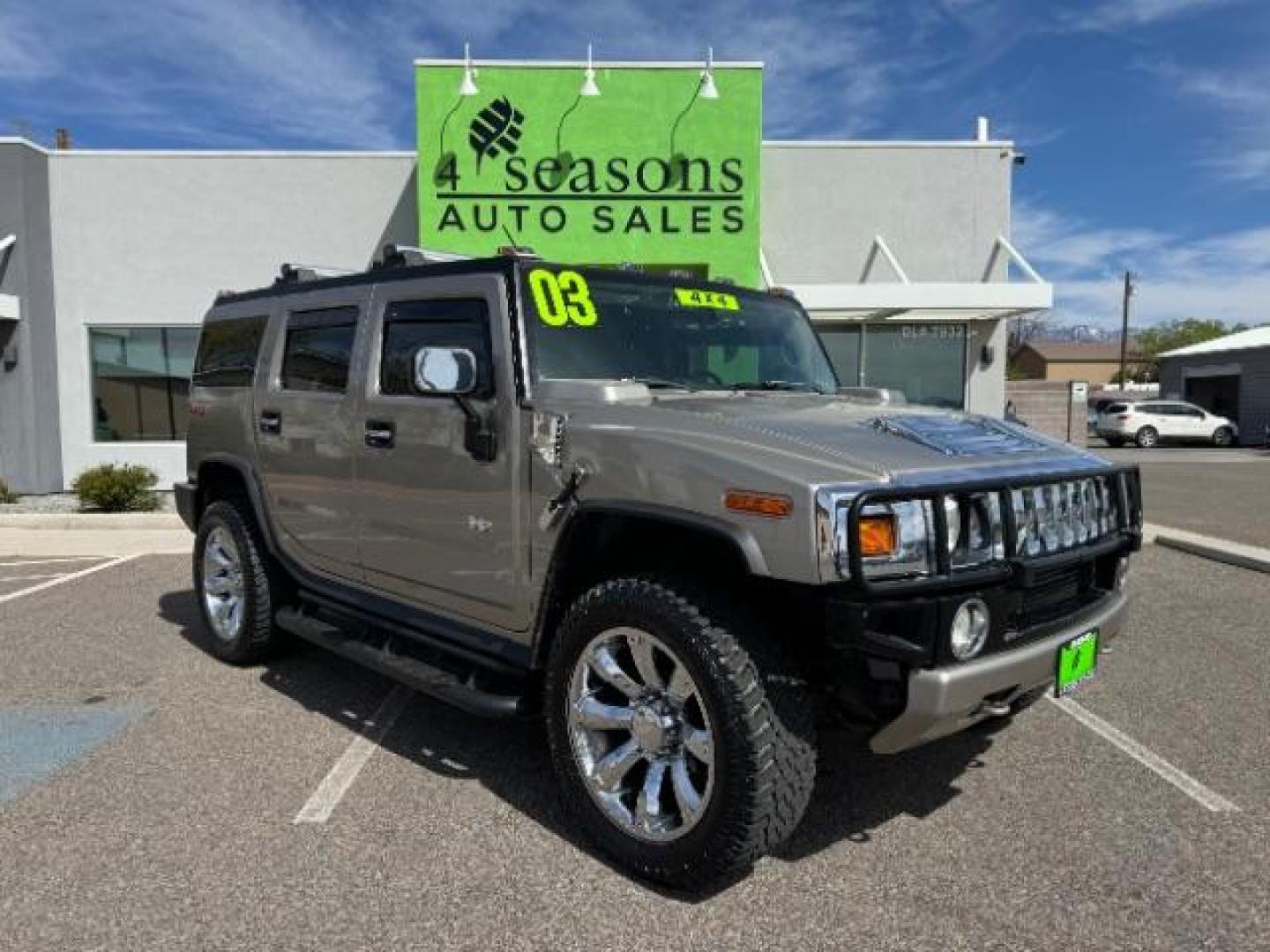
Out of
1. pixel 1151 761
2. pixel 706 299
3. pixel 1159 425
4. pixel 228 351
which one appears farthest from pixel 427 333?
pixel 1159 425

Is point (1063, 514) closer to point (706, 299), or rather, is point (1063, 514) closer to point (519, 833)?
point (706, 299)

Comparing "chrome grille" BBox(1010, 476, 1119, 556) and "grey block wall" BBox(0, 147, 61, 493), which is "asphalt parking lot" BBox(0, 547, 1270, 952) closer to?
"chrome grille" BBox(1010, 476, 1119, 556)

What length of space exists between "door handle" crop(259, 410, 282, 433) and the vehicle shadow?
136 centimetres

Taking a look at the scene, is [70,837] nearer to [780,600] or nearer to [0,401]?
[780,600]

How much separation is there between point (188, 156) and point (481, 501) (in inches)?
500

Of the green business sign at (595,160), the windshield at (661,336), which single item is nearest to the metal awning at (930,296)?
the green business sign at (595,160)

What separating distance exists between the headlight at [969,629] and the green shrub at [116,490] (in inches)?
426

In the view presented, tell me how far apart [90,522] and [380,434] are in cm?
817

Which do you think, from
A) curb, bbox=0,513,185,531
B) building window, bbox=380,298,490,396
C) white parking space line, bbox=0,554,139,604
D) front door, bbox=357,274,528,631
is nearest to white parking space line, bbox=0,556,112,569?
white parking space line, bbox=0,554,139,604

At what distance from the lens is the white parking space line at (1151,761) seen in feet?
11.5

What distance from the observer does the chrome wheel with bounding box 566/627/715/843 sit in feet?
9.43

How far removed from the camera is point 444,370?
3.31 meters

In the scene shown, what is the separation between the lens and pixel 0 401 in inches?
531

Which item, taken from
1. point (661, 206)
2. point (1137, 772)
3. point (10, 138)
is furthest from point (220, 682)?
point (10, 138)
